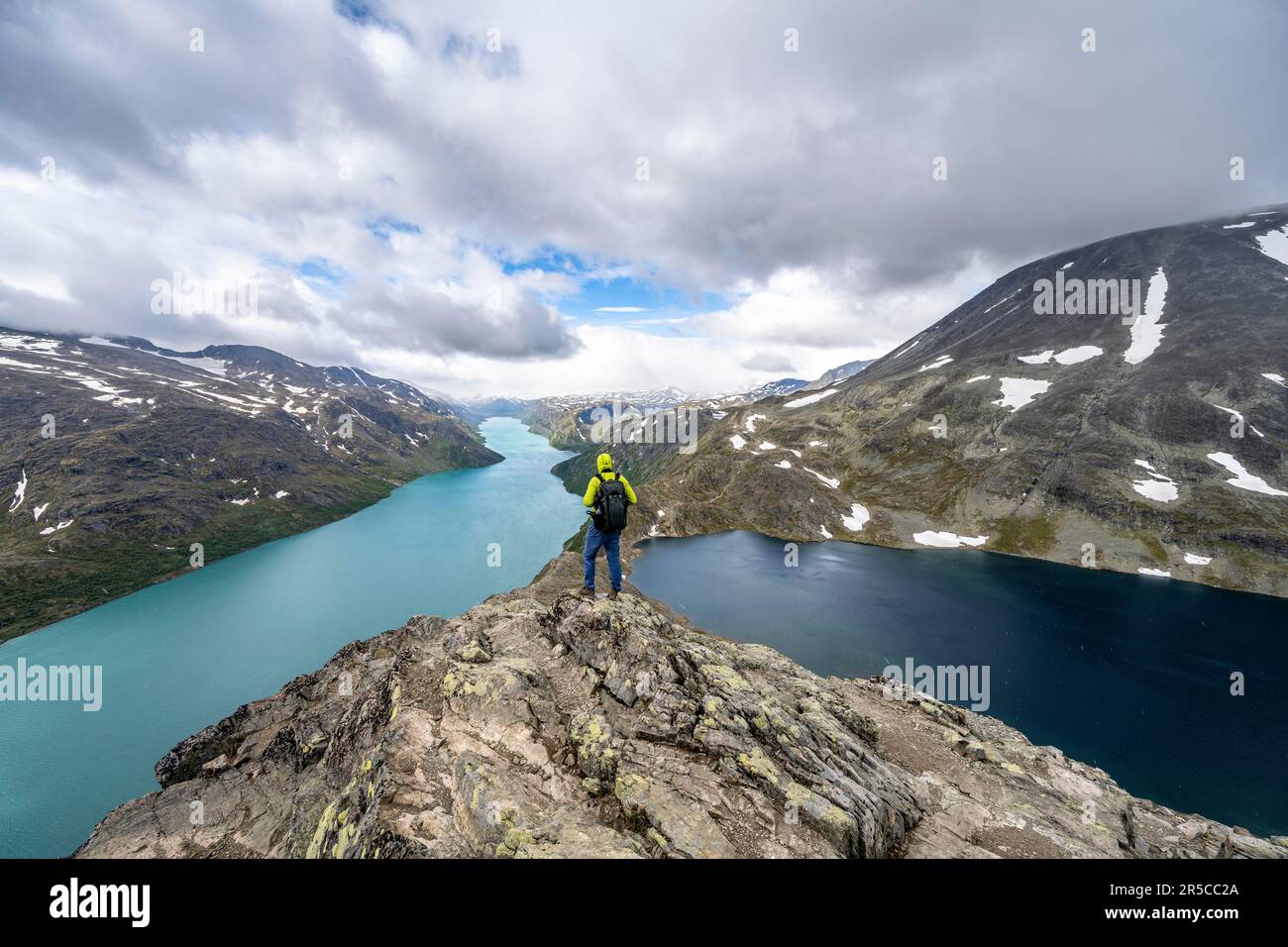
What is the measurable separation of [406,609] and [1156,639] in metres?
118

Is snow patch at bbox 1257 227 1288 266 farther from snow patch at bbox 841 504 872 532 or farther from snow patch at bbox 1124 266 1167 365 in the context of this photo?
snow patch at bbox 841 504 872 532

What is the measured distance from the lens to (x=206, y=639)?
75.4 meters

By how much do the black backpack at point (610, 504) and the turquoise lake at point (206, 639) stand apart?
62.8m

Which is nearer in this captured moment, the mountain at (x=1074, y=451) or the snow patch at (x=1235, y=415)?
the mountain at (x=1074, y=451)

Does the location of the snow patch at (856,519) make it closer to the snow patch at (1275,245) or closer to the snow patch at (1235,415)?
the snow patch at (1235,415)

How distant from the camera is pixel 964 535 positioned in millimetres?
106188

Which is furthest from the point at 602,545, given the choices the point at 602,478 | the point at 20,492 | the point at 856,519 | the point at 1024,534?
the point at 20,492

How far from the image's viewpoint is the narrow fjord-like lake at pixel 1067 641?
37531 millimetres

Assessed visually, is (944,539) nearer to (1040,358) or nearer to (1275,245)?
Answer: (1040,358)

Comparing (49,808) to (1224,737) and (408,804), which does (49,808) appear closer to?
(408,804)

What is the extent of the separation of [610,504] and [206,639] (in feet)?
329

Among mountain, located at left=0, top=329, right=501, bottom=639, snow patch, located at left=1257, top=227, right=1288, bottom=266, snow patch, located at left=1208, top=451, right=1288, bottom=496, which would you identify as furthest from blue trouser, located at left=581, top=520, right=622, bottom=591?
snow patch, located at left=1257, top=227, right=1288, bottom=266

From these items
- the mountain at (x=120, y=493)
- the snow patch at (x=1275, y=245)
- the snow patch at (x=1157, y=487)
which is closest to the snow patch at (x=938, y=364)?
the snow patch at (x=1157, y=487)

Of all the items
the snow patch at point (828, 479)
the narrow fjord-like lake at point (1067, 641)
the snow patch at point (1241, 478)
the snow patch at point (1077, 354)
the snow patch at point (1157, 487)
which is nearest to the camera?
the narrow fjord-like lake at point (1067, 641)
